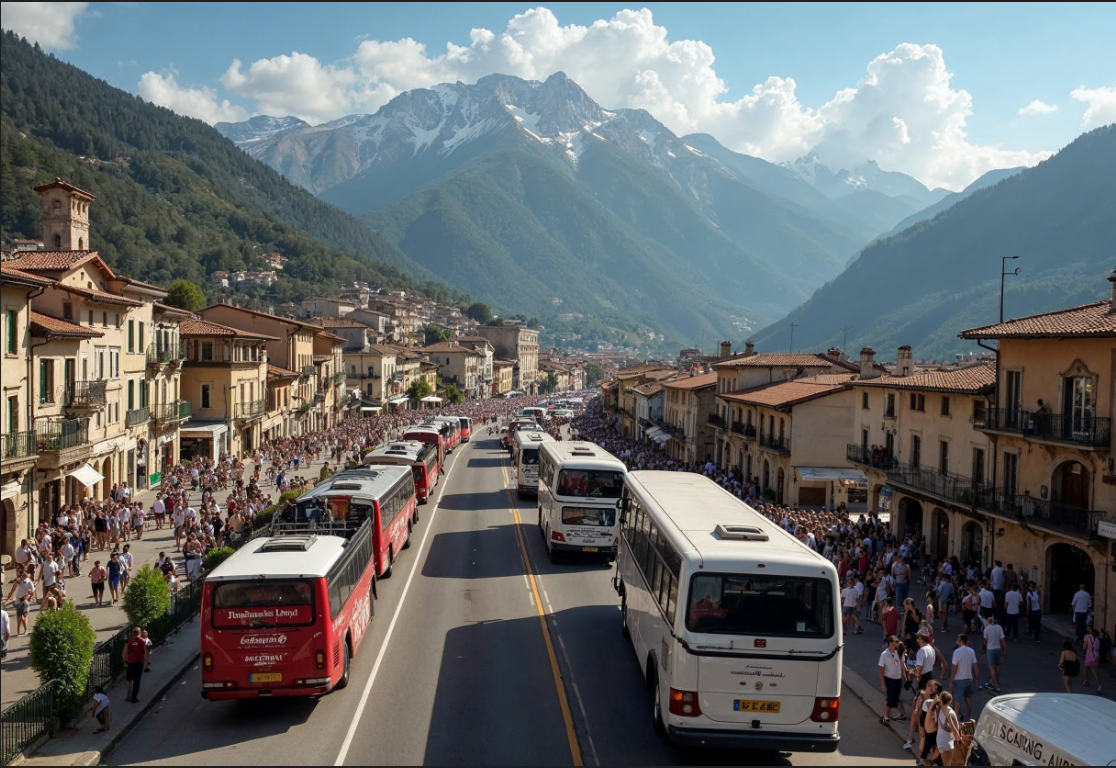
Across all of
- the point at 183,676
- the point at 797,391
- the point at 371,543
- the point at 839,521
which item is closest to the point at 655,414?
the point at 797,391

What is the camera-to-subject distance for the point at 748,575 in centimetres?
1218

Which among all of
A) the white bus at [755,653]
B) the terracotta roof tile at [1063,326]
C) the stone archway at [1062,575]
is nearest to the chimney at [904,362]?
the terracotta roof tile at [1063,326]

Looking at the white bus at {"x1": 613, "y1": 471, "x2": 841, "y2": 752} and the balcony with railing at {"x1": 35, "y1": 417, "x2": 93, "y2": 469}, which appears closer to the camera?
the white bus at {"x1": 613, "y1": 471, "x2": 841, "y2": 752}

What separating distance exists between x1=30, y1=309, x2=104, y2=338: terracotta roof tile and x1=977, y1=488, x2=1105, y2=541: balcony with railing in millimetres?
30296

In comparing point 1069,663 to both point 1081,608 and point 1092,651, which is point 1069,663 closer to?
point 1092,651

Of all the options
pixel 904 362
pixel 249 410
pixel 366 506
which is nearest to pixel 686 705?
pixel 366 506

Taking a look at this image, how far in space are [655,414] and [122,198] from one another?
461 feet

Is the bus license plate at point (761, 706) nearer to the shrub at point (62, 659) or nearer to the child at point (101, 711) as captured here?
the child at point (101, 711)

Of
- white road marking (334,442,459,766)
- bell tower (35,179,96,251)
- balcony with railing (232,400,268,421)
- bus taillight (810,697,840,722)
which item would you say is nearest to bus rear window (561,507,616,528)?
white road marking (334,442,459,766)

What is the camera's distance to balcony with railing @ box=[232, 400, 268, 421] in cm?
5700

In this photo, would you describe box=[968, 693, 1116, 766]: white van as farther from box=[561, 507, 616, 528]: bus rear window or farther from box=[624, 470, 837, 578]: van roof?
box=[561, 507, 616, 528]: bus rear window

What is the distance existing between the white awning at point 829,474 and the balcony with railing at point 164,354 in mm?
32276

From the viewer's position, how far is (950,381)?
33.0 m

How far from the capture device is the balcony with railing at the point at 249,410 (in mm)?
57000
